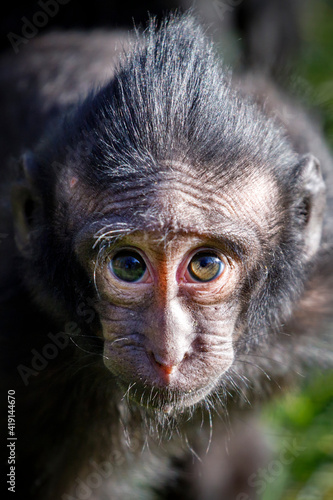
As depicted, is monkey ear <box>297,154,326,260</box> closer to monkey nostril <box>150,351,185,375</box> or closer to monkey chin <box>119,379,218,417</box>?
monkey chin <box>119,379,218,417</box>

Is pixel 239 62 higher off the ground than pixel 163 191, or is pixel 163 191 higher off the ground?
pixel 239 62

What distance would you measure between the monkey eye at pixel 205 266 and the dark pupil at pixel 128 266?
0.21 m

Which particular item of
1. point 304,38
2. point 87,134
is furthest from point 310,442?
point 304,38

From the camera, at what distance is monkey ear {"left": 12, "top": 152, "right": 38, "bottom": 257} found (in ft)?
12.3

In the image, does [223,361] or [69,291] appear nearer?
[223,361]

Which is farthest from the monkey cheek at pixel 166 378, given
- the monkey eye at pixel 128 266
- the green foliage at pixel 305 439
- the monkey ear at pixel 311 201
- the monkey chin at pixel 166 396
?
the green foliage at pixel 305 439

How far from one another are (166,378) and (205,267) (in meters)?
0.50

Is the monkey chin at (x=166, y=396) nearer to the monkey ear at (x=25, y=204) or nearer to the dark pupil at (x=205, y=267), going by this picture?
the dark pupil at (x=205, y=267)

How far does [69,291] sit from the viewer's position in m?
3.61

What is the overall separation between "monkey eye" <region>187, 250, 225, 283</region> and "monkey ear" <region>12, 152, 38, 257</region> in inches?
40.5

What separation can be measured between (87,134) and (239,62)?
60.3 inches

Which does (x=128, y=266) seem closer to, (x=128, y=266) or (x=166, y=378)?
(x=128, y=266)

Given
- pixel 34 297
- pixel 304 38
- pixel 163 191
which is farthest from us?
pixel 304 38

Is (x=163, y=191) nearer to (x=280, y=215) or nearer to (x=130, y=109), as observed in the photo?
(x=130, y=109)
